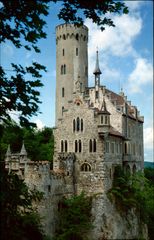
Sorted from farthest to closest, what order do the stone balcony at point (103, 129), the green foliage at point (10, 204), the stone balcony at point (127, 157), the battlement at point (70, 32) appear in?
the battlement at point (70, 32), the stone balcony at point (127, 157), the stone balcony at point (103, 129), the green foliage at point (10, 204)

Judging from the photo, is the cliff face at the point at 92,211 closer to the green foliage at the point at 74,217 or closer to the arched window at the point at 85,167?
the green foliage at the point at 74,217

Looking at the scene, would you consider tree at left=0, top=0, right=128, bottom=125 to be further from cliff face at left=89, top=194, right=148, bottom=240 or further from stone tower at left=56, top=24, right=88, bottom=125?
stone tower at left=56, top=24, right=88, bottom=125

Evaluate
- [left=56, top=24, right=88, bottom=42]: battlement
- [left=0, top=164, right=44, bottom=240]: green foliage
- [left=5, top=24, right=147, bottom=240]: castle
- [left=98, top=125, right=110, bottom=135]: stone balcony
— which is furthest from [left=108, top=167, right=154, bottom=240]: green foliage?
[left=0, top=164, right=44, bottom=240]: green foliage

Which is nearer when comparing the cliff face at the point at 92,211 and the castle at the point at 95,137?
the cliff face at the point at 92,211

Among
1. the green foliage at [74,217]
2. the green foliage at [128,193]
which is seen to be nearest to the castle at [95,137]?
the green foliage at [128,193]

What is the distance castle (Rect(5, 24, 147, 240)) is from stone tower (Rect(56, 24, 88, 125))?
560 cm

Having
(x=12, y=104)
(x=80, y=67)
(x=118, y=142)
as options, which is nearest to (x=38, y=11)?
(x=12, y=104)

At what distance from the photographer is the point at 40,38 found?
1172cm

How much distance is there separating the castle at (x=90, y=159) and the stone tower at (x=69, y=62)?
5596 millimetres

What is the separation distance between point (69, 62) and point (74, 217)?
2501 centimetres

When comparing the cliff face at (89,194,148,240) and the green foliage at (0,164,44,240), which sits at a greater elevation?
the green foliage at (0,164,44,240)

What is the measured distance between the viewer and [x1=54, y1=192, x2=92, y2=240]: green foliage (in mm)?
35500

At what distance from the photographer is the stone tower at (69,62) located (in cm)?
5284

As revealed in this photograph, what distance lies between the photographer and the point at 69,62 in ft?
175
